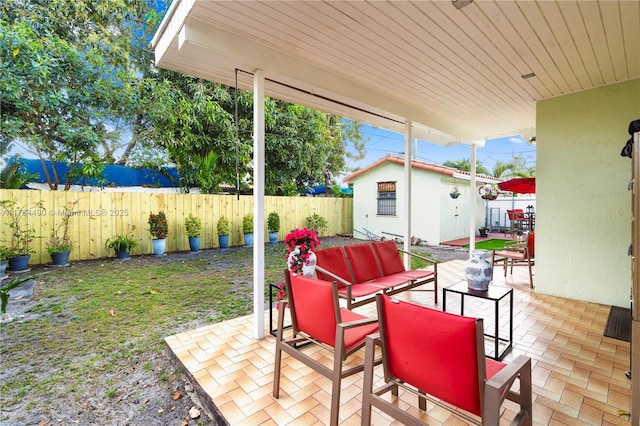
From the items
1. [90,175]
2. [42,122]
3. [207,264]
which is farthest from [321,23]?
[42,122]

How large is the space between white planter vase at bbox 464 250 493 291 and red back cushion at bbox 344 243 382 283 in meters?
1.18

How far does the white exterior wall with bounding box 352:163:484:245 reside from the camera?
34.7ft

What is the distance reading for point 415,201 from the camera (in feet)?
36.1

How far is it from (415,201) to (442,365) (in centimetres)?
1022

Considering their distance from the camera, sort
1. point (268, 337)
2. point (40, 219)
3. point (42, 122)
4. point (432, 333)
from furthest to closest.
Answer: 1. point (42, 122)
2. point (40, 219)
3. point (268, 337)
4. point (432, 333)

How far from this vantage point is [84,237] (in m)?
6.86

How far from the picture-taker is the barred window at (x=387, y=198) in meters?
11.5

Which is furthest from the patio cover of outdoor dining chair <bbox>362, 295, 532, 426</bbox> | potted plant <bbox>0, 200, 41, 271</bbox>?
potted plant <bbox>0, 200, 41, 271</bbox>

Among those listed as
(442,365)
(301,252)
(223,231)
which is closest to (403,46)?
(301,252)

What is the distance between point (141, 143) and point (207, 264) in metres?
5.51

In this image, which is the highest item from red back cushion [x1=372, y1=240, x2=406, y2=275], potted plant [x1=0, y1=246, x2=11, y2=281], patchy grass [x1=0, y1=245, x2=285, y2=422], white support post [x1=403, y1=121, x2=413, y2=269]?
white support post [x1=403, y1=121, x2=413, y2=269]

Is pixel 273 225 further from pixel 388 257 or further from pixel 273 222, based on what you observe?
pixel 388 257

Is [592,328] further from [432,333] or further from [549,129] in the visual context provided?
[432,333]

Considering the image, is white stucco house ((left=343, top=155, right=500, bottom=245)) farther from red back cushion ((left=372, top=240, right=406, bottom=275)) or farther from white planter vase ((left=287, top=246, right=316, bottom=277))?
white planter vase ((left=287, top=246, right=316, bottom=277))
